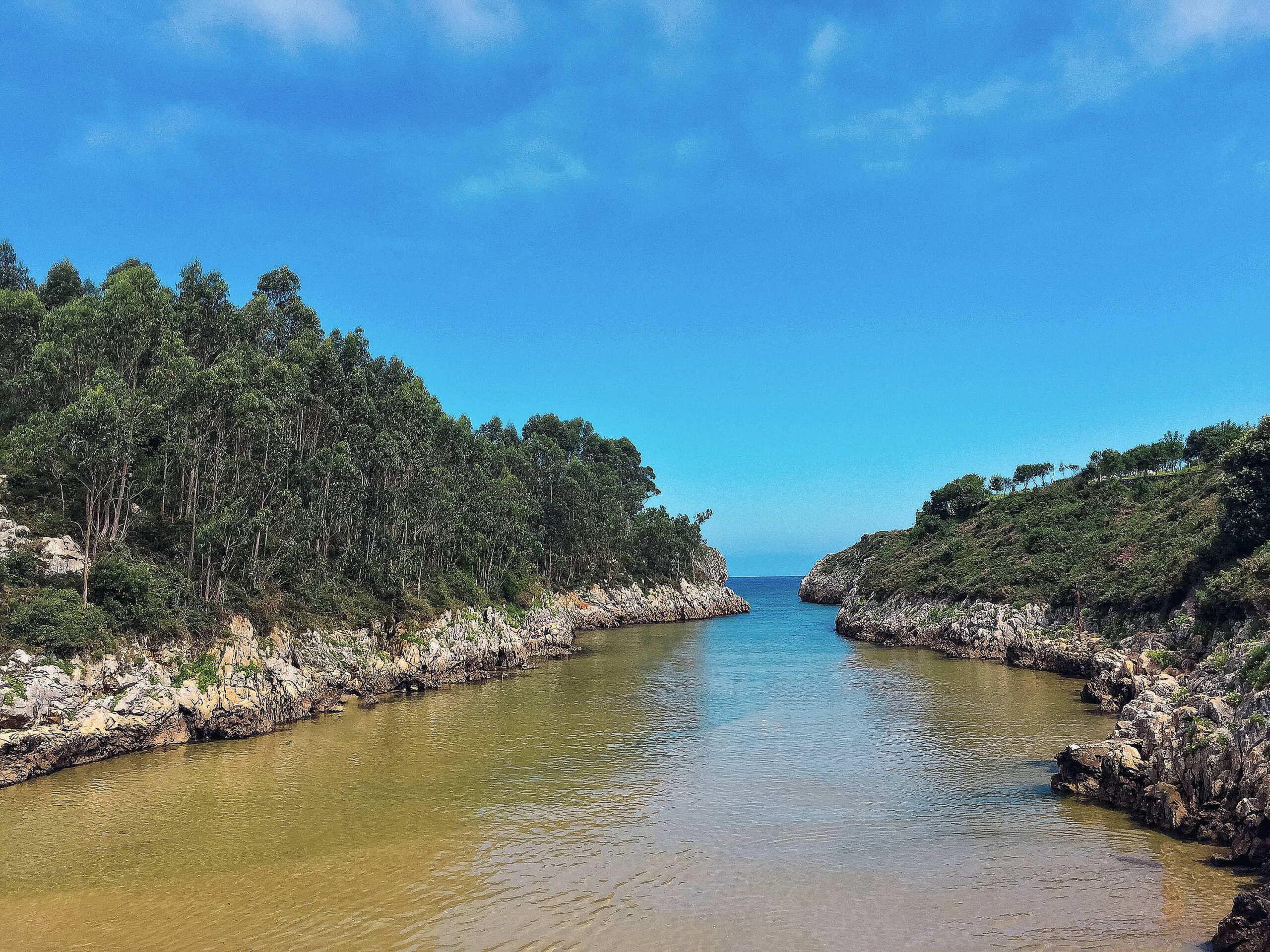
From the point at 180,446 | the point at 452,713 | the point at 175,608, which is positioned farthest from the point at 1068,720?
the point at 180,446

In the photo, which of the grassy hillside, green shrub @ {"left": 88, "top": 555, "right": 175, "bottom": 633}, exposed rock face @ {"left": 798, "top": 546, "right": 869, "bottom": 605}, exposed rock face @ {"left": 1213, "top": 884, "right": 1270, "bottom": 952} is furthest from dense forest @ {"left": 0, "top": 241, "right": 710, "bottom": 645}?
exposed rock face @ {"left": 798, "top": 546, "right": 869, "bottom": 605}

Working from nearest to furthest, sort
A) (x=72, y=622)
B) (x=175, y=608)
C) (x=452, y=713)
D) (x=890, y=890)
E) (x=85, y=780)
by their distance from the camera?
(x=890, y=890) → (x=85, y=780) → (x=72, y=622) → (x=175, y=608) → (x=452, y=713)

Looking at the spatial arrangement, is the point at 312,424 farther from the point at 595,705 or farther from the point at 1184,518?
the point at 1184,518

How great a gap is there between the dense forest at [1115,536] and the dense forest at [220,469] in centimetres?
4746

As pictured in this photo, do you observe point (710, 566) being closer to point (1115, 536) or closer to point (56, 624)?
point (1115, 536)

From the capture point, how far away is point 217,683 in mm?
32000

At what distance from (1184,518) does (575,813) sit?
58.4m

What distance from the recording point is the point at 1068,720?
33.2m

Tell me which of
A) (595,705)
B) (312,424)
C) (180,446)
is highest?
(312,424)

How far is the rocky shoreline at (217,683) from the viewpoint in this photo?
2491cm

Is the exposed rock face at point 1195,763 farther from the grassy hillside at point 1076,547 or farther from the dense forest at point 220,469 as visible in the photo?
the dense forest at point 220,469

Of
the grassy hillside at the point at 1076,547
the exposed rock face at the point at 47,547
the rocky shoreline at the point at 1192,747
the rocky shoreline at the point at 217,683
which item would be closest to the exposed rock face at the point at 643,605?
the grassy hillside at the point at 1076,547

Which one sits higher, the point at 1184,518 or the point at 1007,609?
the point at 1184,518

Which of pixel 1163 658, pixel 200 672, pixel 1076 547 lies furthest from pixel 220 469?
pixel 1076 547
